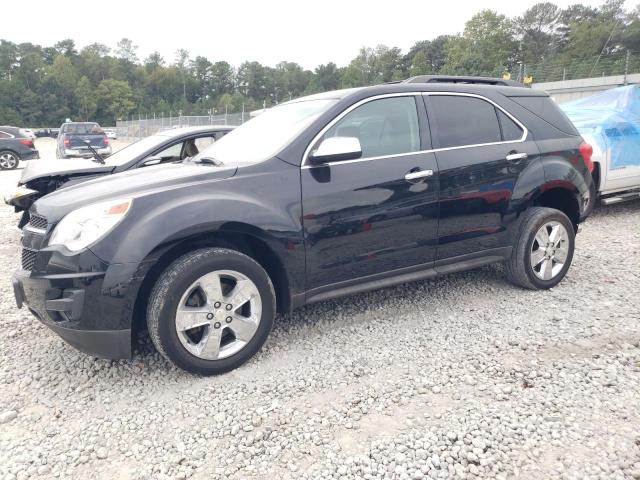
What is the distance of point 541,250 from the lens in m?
4.20

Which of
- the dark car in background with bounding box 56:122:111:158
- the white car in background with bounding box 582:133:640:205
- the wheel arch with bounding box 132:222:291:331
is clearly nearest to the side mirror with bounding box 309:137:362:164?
the wheel arch with bounding box 132:222:291:331

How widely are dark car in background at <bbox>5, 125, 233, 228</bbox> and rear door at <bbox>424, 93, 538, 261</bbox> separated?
338 cm

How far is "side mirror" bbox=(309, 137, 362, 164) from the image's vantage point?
3139mm

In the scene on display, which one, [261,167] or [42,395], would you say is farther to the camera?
[261,167]

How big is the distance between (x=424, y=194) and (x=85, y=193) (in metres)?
2.32

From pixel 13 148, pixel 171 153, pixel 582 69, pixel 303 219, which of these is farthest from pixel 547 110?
pixel 582 69

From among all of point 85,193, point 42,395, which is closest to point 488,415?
point 42,395

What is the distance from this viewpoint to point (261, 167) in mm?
3131

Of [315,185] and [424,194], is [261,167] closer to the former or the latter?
[315,185]

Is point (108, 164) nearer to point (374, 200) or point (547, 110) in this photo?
point (374, 200)

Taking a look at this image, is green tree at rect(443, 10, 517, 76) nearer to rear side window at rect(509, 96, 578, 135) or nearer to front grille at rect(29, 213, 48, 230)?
rear side window at rect(509, 96, 578, 135)

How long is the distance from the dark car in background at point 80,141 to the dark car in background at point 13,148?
1340mm

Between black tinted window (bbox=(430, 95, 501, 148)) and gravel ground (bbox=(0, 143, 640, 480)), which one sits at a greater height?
black tinted window (bbox=(430, 95, 501, 148))

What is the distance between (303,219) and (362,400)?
1.17 metres
